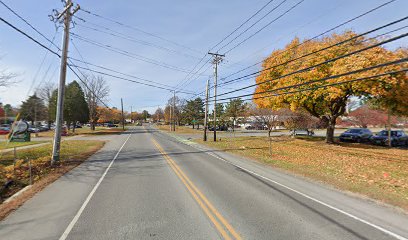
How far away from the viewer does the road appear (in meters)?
5.28

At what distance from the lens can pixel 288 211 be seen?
21.6 feet

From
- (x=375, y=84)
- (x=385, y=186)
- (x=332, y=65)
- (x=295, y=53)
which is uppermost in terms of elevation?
(x=295, y=53)

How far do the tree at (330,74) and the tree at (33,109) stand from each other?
56193mm

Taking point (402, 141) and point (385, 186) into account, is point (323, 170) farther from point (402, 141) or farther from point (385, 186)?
point (402, 141)

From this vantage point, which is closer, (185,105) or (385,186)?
(385,186)

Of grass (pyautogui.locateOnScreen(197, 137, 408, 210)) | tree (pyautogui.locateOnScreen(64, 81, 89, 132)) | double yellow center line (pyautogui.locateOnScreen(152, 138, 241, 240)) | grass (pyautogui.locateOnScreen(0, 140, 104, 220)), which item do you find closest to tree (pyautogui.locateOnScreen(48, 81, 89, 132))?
tree (pyautogui.locateOnScreen(64, 81, 89, 132))

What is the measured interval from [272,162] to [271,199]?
25.9ft

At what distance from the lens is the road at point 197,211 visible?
528 centimetres

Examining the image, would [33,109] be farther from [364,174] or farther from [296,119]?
[364,174]

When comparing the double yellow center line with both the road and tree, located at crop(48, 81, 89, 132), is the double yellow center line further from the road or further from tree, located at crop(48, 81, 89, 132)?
tree, located at crop(48, 81, 89, 132)

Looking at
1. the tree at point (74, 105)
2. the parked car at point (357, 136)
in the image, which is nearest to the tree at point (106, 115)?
the tree at point (74, 105)

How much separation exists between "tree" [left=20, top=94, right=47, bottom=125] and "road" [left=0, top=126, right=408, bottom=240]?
60259 millimetres

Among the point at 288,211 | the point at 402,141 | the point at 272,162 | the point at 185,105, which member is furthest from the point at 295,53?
the point at 185,105

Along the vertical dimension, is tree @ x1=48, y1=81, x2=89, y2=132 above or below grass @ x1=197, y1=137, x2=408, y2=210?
above
